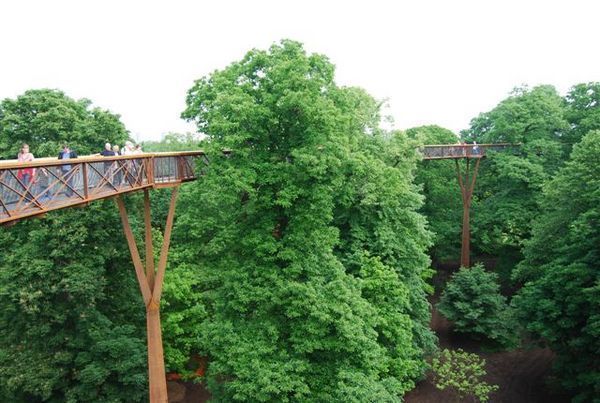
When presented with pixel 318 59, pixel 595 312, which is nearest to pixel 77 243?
pixel 318 59

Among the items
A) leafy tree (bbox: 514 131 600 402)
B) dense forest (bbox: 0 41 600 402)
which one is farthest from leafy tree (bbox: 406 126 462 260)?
leafy tree (bbox: 514 131 600 402)

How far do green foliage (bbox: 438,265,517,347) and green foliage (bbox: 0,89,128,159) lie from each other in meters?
15.7

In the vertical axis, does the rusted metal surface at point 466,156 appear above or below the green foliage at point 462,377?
above

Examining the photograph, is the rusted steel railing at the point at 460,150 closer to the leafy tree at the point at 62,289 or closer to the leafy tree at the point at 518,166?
the leafy tree at the point at 518,166

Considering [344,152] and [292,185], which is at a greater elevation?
[344,152]

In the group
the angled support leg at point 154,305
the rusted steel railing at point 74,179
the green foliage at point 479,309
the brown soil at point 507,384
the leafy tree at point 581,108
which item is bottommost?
the brown soil at point 507,384

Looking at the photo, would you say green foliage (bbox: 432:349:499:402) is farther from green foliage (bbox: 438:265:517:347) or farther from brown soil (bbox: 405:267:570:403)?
green foliage (bbox: 438:265:517:347)

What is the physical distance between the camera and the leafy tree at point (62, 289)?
12836 mm

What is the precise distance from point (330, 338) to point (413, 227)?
682 cm

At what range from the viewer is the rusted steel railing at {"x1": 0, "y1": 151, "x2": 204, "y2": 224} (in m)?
6.83

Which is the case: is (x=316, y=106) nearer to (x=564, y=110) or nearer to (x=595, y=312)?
(x=595, y=312)

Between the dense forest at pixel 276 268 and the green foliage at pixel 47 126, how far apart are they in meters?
0.06

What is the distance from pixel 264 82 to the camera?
11305 millimetres

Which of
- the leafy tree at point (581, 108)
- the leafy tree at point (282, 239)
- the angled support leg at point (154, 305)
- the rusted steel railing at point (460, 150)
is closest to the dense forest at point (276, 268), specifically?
the leafy tree at point (282, 239)
